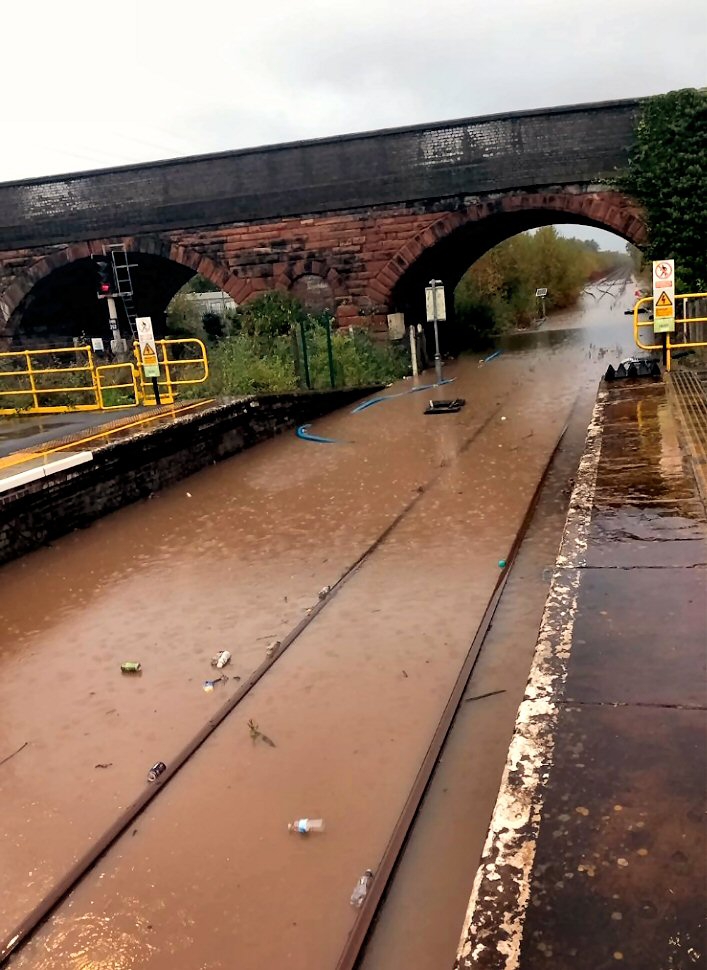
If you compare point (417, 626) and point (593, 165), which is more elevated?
point (593, 165)

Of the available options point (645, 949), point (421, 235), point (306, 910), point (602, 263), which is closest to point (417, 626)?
point (306, 910)

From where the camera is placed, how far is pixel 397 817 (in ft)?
9.67

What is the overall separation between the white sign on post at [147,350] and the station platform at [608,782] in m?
7.71

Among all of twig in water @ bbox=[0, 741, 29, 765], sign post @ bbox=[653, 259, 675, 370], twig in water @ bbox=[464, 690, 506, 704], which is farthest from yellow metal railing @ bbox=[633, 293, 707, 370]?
twig in water @ bbox=[0, 741, 29, 765]

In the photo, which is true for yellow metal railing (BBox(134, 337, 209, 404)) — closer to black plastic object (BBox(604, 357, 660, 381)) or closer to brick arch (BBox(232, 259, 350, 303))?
brick arch (BBox(232, 259, 350, 303))

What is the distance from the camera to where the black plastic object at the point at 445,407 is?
11625 millimetres

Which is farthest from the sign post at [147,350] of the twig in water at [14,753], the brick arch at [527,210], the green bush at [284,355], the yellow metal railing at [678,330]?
the brick arch at [527,210]

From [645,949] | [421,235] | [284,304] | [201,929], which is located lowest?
[201,929]

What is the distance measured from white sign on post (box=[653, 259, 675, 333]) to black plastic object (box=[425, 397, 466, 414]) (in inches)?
123

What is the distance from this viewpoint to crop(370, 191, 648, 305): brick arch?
15.9m

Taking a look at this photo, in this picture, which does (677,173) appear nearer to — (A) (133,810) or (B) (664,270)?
(B) (664,270)

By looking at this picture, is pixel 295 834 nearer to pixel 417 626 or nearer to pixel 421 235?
pixel 417 626

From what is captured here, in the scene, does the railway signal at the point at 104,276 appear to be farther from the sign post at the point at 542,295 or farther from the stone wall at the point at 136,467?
the sign post at the point at 542,295

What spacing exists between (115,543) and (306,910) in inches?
194
